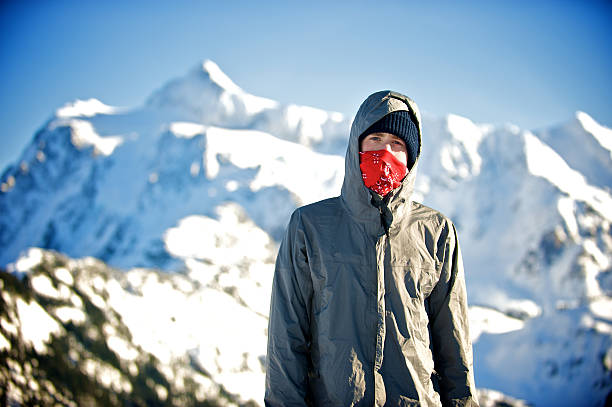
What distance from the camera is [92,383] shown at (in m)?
68.9

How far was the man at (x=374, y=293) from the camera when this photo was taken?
3738 millimetres

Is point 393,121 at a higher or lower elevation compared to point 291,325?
higher

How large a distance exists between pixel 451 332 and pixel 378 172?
158cm

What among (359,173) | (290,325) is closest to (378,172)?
(359,173)

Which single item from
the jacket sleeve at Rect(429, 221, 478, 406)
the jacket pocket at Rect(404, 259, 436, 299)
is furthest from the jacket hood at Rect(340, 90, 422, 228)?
the jacket sleeve at Rect(429, 221, 478, 406)

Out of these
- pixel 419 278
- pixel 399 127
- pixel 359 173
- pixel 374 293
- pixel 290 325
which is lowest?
pixel 290 325

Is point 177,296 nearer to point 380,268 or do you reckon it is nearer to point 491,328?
point 491,328

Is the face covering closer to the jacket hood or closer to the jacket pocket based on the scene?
the jacket hood

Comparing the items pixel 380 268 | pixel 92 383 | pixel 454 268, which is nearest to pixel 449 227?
pixel 454 268

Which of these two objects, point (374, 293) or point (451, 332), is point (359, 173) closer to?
point (374, 293)

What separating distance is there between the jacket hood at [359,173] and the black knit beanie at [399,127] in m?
0.05

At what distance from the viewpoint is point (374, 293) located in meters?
3.85

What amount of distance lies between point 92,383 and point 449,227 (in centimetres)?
7779

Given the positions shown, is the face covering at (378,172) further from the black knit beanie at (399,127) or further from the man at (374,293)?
the black knit beanie at (399,127)
